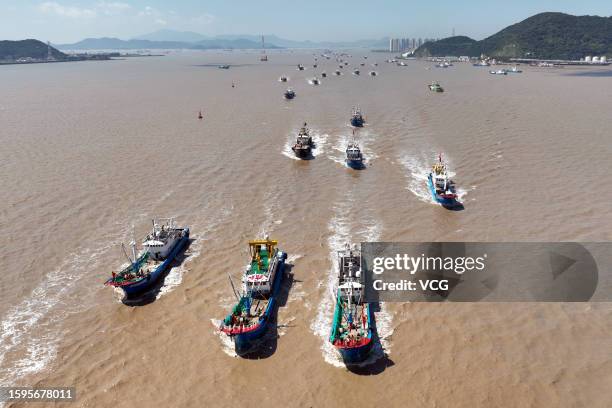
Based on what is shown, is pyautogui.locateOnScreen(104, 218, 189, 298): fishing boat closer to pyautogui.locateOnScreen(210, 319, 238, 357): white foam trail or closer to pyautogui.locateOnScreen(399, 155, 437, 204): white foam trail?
pyautogui.locateOnScreen(210, 319, 238, 357): white foam trail

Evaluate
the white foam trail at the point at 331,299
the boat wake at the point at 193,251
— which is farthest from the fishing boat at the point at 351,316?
the boat wake at the point at 193,251

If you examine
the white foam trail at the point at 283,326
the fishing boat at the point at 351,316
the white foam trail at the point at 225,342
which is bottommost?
the white foam trail at the point at 225,342

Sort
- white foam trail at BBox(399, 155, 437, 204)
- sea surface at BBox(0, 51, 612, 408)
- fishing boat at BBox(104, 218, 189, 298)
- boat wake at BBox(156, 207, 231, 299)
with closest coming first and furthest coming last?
sea surface at BBox(0, 51, 612, 408) < fishing boat at BBox(104, 218, 189, 298) < boat wake at BBox(156, 207, 231, 299) < white foam trail at BBox(399, 155, 437, 204)

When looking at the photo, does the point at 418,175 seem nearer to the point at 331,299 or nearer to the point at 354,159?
the point at 354,159

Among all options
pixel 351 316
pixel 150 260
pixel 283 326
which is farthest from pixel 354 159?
pixel 283 326

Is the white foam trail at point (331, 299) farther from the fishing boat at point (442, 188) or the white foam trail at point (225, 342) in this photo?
the fishing boat at point (442, 188)

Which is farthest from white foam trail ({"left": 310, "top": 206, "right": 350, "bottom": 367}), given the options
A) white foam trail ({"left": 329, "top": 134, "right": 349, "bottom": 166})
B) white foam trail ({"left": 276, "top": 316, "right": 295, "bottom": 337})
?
white foam trail ({"left": 329, "top": 134, "right": 349, "bottom": 166})
